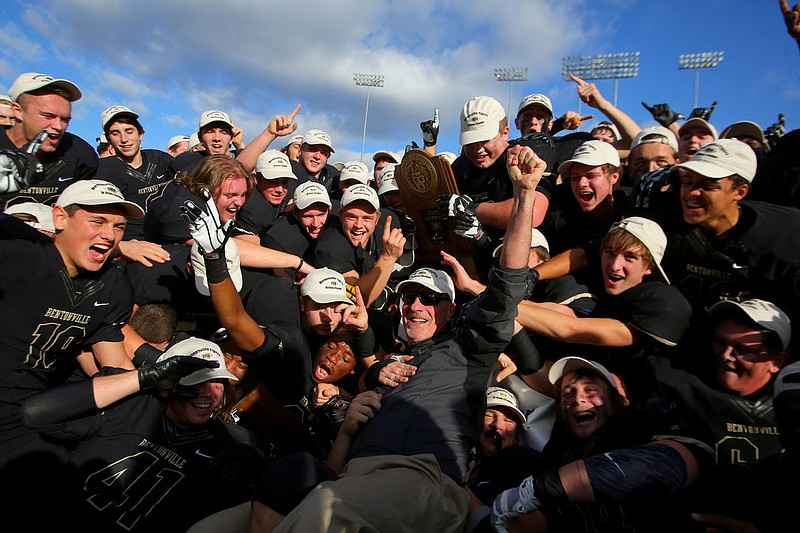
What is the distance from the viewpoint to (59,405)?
2809 mm

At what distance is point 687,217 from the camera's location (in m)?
3.35

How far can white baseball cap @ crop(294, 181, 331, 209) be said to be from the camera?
503 cm

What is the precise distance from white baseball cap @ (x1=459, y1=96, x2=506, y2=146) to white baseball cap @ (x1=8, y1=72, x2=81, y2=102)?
3856mm

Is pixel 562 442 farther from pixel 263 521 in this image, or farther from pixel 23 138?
pixel 23 138

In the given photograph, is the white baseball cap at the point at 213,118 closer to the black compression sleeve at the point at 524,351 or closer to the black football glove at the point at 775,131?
the black compression sleeve at the point at 524,351

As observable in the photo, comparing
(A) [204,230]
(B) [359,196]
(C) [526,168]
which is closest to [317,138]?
(B) [359,196]

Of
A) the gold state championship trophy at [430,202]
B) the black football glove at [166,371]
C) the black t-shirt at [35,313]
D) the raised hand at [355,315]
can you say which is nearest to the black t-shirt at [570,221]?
→ the gold state championship trophy at [430,202]

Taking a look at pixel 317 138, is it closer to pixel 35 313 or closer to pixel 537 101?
pixel 537 101

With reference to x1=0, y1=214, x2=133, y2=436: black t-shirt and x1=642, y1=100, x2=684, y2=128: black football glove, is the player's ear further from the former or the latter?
x1=642, y1=100, x2=684, y2=128: black football glove

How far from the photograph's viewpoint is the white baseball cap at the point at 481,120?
4594 millimetres

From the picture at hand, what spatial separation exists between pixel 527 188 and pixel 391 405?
1.53 meters

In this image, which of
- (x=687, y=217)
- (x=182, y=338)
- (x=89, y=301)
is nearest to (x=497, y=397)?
(x=687, y=217)

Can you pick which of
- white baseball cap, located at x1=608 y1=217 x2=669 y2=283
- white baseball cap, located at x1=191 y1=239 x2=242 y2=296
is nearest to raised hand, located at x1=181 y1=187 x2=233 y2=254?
white baseball cap, located at x1=191 y1=239 x2=242 y2=296

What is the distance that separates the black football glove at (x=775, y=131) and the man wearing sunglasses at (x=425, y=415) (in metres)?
5.61
